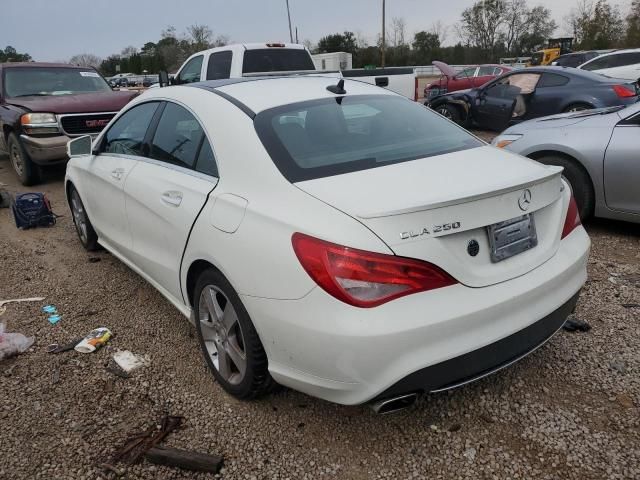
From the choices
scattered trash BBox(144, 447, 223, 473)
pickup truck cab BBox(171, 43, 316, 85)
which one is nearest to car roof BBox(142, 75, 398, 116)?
scattered trash BBox(144, 447, 223, 473)

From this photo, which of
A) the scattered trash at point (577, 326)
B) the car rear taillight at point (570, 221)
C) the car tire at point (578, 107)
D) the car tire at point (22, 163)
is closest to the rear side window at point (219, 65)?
the car tire at point (22, 163)

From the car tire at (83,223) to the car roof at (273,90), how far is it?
5.90 feet

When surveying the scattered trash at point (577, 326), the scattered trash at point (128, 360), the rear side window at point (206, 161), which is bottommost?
the scattered trash at point (577, 326)

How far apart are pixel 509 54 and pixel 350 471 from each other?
70.8 metres

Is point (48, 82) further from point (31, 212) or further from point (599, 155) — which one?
point (599, 155)

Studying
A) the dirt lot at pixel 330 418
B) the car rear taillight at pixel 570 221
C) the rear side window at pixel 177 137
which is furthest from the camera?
the rear side window at pixel 177 137

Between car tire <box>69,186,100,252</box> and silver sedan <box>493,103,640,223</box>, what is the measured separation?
420 centimetres

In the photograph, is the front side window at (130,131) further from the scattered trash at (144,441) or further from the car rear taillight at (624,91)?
the car rear taillight at (624,91)

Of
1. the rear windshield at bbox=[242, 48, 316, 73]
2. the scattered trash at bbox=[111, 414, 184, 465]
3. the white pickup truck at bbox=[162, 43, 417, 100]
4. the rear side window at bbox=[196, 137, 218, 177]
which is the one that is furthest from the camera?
the rear windshield at bbox=[242, 48, 316, 73]

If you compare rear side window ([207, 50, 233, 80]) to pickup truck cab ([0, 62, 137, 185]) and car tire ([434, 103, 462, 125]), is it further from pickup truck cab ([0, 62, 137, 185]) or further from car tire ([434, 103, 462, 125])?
car tire ([434, 103, 462, 125])

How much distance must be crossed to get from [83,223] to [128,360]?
7.17ft

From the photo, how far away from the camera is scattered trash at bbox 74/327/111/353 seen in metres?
3.35

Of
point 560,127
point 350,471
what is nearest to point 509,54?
point 560,127

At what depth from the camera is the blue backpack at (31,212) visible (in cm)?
601
